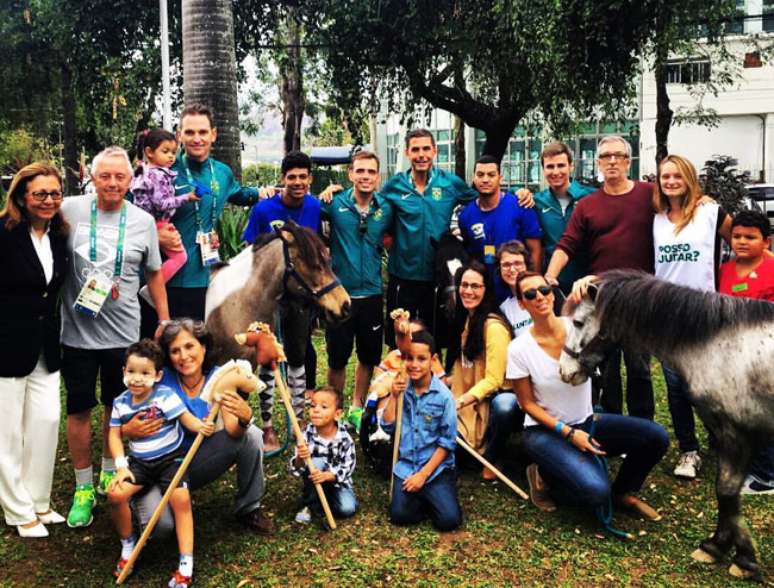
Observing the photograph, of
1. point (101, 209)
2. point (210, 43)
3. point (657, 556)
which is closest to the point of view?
point (657, 556)

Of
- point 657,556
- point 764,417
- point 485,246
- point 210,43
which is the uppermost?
point 210,43

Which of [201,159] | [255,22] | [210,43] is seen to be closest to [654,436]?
[201,159]

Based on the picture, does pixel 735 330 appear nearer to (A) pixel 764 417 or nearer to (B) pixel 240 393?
(A) pixel 764 417

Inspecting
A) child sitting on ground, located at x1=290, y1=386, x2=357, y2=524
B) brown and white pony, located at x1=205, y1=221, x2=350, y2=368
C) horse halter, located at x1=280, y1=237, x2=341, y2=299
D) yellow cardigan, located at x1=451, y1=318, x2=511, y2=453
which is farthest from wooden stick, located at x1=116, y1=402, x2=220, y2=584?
yellow cardigan, located at x1=451, y1=318, x2=511, y2=453

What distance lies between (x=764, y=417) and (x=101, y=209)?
12.1 ft

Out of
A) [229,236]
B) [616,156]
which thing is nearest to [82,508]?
[616,156]

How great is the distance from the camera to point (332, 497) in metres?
4.25

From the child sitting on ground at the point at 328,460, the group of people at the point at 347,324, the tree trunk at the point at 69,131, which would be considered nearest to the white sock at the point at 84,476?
the group of people at the point at 347,324

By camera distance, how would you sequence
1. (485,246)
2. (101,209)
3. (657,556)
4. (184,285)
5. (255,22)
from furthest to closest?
(255,22)
(485,246)
(184,285)
(101,209)
(657,556)

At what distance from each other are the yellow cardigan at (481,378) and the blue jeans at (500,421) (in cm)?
4

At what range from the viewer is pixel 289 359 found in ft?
17.1

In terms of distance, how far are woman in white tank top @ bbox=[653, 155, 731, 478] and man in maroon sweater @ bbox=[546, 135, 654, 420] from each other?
0.10m

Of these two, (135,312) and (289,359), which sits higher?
(135,312)

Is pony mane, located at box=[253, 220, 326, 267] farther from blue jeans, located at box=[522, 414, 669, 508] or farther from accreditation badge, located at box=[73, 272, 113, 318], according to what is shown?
blue jeans, located at box=[522, 414, 669, 508]
